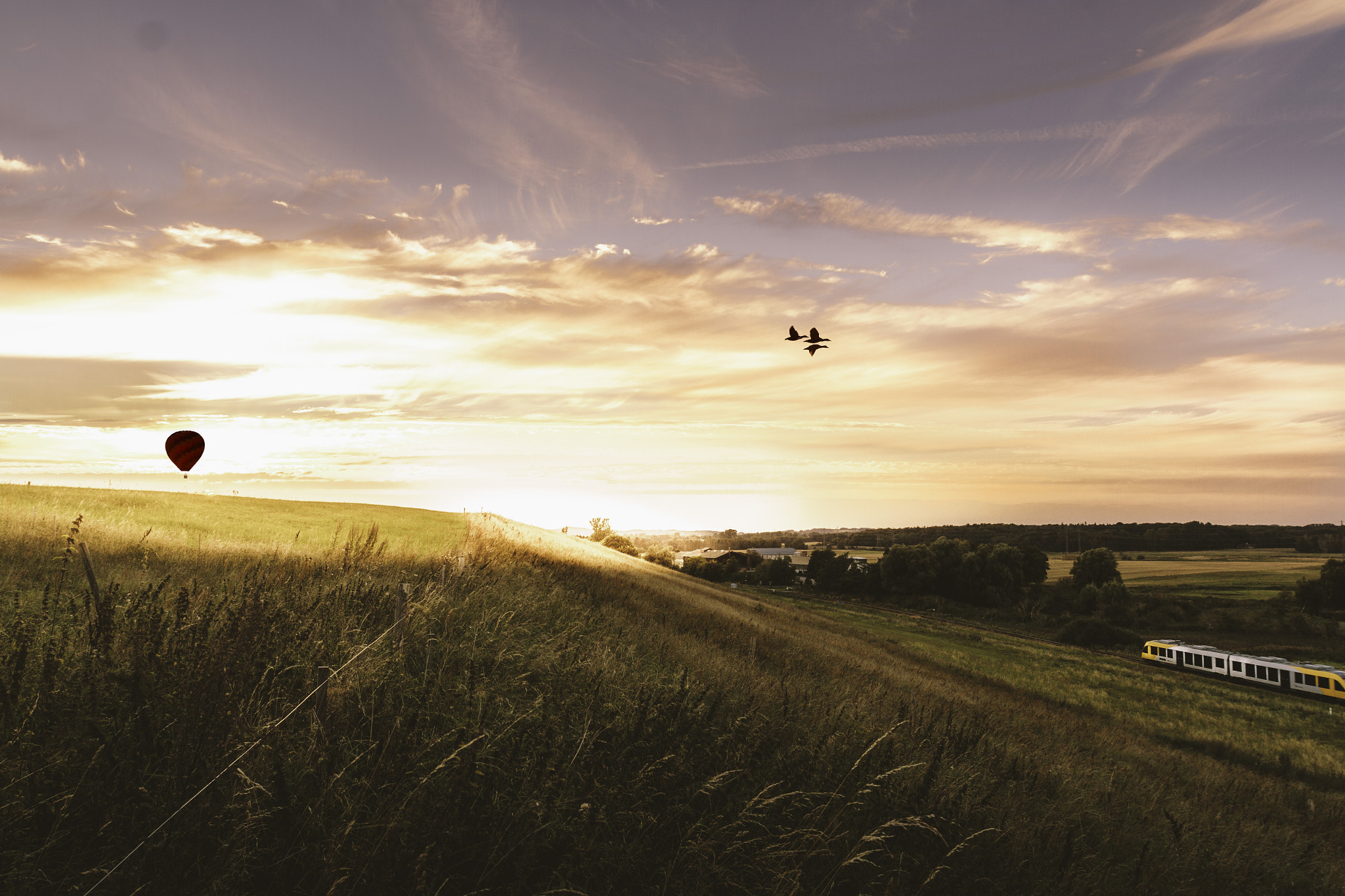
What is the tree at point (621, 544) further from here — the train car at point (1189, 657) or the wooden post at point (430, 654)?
the wooden post at point (430, 654)

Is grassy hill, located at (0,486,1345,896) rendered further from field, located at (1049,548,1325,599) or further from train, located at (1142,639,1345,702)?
field, located at (1049,548,1325,599)

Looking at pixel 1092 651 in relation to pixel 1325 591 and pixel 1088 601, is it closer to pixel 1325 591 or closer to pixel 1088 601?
pixel 1088 601

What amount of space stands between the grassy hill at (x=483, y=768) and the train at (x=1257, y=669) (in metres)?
43.9

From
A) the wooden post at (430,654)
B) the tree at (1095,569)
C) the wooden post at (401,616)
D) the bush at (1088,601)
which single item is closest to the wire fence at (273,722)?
the wooden post at (401,616)

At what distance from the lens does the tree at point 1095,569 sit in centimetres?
10438

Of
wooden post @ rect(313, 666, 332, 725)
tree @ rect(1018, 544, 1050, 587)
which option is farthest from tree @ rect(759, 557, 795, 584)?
wooden post @ rect(313, 666, 332, 725)

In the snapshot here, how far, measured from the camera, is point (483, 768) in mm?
4516

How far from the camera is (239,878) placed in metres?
3.38

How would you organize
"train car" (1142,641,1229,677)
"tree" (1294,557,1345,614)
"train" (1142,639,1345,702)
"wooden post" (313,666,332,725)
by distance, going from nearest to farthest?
"wooden post" (313,666,332,725)
"train" (1142,639,1345,702)
"train car" (1142,641,1229,677)
"tree" (1294,557,1345,614)

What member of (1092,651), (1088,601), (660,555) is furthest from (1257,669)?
(660,555)

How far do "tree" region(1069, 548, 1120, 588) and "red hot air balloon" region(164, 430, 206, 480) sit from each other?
118735 millimetres

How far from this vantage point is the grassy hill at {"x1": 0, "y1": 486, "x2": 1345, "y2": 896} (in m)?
3.59

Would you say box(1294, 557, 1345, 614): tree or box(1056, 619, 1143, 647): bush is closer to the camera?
box(1056, 619, 1143, 647): bush

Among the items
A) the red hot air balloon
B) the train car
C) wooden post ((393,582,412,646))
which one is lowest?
the train car
